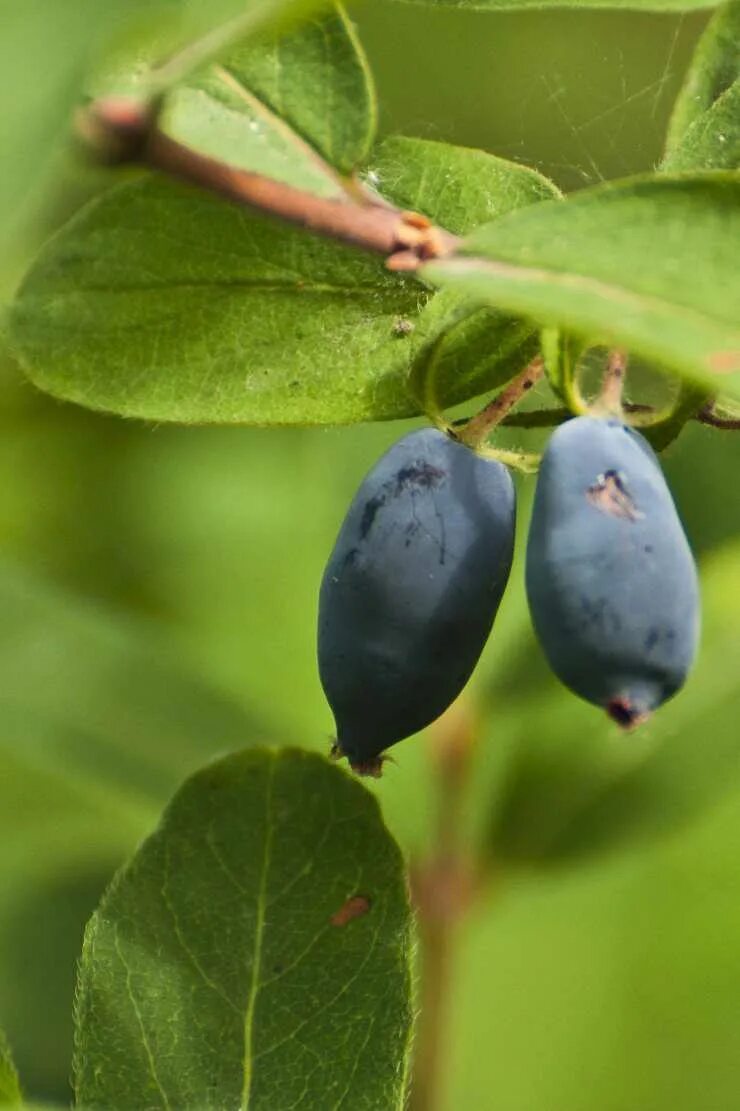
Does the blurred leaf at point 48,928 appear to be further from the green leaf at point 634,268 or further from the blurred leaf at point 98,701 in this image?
the green leaf at point 634,268

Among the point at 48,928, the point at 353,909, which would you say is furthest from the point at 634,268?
the point at 48,928

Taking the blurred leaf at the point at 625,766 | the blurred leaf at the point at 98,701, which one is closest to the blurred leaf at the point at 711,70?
the blurred leaf at the point at 625,766

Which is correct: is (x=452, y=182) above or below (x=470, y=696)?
above

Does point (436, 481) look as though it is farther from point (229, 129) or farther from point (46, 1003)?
point (46, 1003)

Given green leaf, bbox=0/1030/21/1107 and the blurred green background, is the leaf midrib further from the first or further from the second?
the blurred green background

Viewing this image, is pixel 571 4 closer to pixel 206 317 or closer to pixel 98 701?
pixel 206 317

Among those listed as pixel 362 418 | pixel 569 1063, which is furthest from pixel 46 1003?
pixel 362 418
